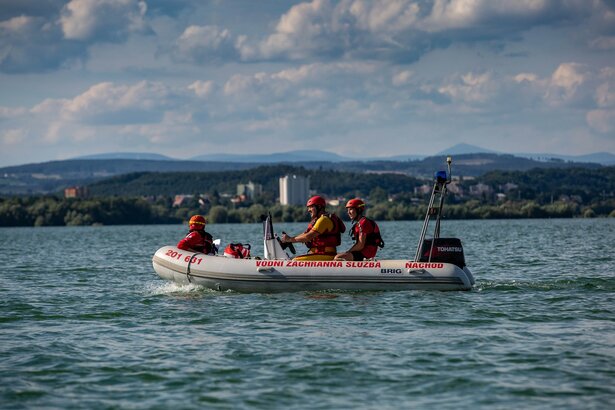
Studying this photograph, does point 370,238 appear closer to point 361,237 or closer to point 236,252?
point 361,237

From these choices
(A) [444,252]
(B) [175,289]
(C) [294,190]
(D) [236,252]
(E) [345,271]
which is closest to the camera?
(E) [345,271]

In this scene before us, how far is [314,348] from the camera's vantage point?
1245 centimetres

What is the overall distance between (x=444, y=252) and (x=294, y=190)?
570 feet

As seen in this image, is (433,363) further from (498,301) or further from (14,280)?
(14,280)

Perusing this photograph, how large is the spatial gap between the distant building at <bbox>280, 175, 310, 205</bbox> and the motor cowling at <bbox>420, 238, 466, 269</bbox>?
560 feet

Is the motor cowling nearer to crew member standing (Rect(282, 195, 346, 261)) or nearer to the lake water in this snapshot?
the lake water

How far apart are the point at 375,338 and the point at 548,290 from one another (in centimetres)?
662

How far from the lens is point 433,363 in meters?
11.5

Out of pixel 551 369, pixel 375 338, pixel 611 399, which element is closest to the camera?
pixel 611 399

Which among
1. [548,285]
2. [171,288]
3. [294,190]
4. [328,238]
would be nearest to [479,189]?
[294,190]

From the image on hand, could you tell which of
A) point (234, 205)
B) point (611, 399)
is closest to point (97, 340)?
point (611, 399)

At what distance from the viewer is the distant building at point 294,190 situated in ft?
625

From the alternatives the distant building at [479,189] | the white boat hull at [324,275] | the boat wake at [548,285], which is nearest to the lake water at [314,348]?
the boat wake at [548,285]

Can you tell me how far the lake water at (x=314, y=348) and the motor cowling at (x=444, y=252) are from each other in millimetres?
700
